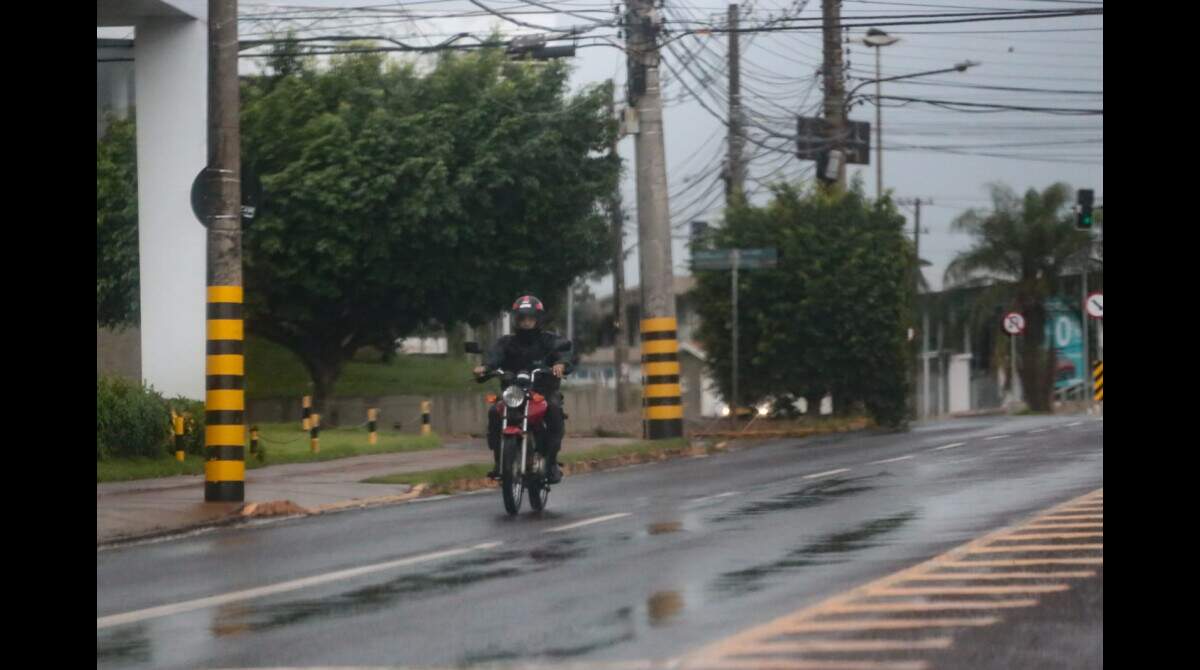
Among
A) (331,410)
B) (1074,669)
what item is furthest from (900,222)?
(1074,669)

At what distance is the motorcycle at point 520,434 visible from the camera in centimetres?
1527

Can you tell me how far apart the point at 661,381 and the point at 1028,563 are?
17.5 m

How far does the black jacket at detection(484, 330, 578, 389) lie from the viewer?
1583 centimetres

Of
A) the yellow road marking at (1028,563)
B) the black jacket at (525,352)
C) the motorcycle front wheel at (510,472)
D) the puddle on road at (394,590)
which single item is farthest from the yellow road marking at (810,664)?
the black jacket at (525,352)

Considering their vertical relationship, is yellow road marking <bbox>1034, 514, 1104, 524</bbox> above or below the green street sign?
below

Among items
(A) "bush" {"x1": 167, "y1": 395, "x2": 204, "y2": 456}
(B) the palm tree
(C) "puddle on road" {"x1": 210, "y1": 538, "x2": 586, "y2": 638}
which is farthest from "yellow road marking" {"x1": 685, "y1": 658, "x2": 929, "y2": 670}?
(B) the palm tree

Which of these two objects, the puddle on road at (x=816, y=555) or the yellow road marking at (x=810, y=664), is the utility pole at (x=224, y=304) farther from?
the yellow road marking at (x=810, y=664)

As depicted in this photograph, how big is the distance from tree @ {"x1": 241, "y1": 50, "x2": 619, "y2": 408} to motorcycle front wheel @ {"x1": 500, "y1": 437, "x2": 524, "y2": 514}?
2048 cm

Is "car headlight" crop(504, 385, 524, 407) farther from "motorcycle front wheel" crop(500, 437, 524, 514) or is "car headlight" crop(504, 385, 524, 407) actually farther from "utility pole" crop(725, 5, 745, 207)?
"utility pole" crop(725, 5, 745, 207)

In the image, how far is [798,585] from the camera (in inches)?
399

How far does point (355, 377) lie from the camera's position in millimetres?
53969

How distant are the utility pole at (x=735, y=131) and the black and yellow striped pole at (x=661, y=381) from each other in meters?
8.11

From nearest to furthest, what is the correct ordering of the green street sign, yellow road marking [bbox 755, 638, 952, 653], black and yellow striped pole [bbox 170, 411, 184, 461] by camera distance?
yellow road marking [bbox 755, 638, 952, 653] < black and yellow striped pole [bbox 170, 411, 184, 461] < the green street sign

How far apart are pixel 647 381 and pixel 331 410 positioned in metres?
16.1
